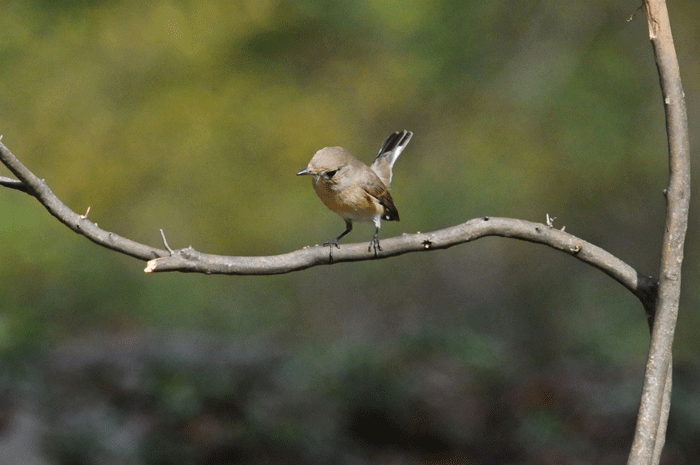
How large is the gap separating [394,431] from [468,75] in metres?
3.77

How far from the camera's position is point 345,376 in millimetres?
4547

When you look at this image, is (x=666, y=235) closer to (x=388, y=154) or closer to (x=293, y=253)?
(x=293, y=253)

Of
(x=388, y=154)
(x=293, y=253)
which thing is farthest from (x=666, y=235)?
(x=388, y=154)

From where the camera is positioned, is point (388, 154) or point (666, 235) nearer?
point (666, 235)

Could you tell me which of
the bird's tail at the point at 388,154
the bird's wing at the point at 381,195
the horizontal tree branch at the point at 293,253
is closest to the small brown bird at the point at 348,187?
the bird's wing at the point at 381,195

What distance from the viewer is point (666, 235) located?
1680mm

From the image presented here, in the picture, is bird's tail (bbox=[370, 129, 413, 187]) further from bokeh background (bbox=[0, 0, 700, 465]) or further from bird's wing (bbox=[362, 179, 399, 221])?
bokeh background (bbox=[0, 0, 700, 465])

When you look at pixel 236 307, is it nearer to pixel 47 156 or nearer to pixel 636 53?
pixel 47 156

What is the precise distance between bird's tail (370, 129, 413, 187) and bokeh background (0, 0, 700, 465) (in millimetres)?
2071

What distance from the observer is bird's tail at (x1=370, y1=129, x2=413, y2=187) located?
147 inches

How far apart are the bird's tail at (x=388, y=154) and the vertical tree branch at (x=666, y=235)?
84.3 inches

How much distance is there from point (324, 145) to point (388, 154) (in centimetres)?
280

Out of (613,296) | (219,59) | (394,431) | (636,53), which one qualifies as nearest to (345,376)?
(394,431)

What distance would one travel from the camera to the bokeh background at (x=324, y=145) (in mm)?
6219
